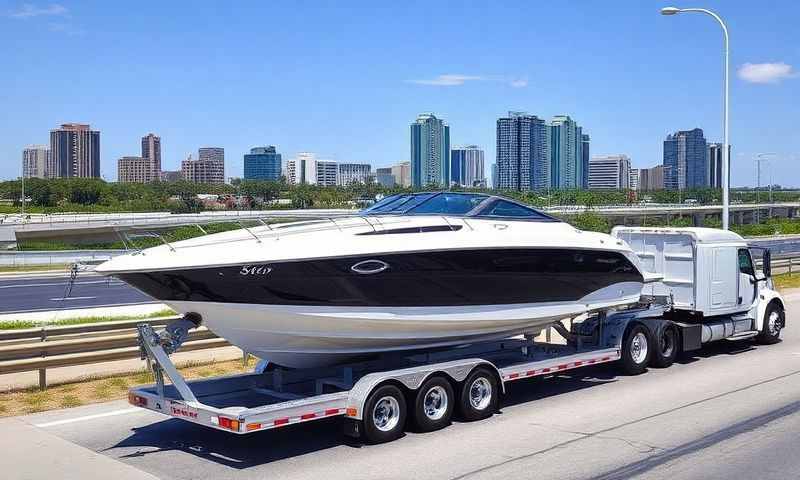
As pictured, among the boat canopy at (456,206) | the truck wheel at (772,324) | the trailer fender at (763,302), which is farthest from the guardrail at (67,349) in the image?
the truck wheel at (772,324)

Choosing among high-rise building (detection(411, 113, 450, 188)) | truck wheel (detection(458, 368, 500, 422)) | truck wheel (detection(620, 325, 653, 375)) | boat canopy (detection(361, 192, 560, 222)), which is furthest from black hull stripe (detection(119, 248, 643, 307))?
high-rise building (detection(411, 113, 450, 188))

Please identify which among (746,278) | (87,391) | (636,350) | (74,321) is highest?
(746,278)

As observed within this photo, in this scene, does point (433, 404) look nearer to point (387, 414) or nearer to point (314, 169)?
point (387, 414)

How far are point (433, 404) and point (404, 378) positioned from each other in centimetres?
75

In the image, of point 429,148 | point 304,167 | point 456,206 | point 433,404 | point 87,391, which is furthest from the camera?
point 304,167

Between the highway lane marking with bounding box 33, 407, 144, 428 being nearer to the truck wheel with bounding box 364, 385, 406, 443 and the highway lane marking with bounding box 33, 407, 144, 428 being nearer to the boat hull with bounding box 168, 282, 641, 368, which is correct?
the boat hull with bounding box 168, 282, 641, 368

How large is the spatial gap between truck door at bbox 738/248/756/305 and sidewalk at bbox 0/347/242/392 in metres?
9.57

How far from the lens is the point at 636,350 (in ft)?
46.3

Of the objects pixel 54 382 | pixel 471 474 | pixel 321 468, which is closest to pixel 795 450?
pixel 471 474

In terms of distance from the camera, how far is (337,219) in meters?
10.9

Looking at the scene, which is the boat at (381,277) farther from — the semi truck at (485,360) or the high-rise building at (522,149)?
the high-rise building at (522,149)

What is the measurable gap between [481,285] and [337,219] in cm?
211

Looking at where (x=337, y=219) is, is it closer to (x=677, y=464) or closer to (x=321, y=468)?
(x=321, y=468)

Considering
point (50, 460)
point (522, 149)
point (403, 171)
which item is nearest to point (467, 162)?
point (522, 149)
